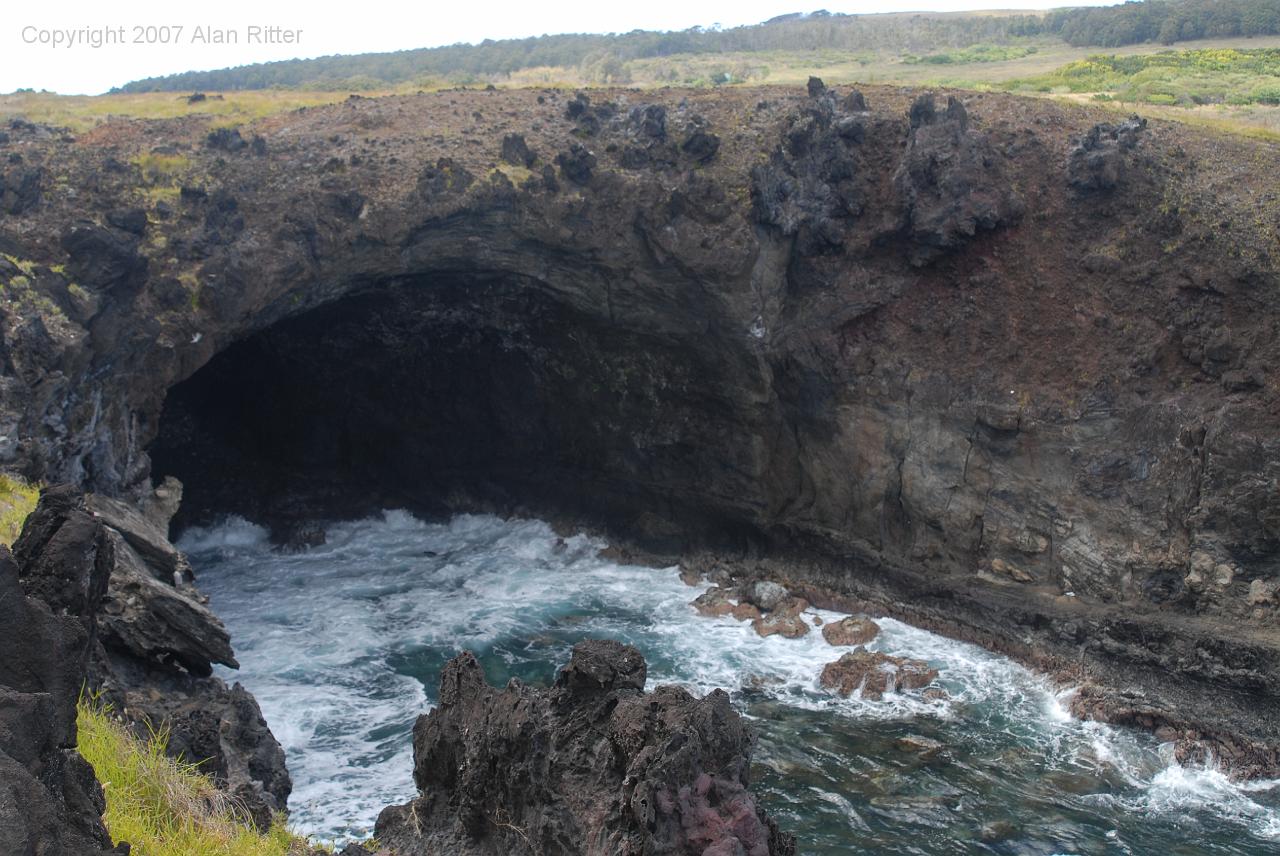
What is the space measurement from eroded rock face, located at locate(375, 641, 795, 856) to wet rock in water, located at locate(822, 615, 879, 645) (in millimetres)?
14236

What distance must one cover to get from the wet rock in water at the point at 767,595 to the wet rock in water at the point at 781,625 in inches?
17.1

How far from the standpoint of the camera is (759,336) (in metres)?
26.2

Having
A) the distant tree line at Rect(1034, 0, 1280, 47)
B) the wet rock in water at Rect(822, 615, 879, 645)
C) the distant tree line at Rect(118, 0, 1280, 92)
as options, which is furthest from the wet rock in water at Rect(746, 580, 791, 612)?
the distant tree line at Rect(1034, 0, 1280, 47)

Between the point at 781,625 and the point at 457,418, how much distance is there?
40.0 ft

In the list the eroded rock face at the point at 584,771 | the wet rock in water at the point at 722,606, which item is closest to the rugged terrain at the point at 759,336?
the wet rock in water at the point at 722,606

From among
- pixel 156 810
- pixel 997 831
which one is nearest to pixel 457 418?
pixel 997 831

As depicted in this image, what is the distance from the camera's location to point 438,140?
93.6 feet

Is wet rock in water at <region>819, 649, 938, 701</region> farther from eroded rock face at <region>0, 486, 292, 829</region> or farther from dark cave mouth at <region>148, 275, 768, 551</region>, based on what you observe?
eroded rock face at <region>0, 486, 292, 829</region>

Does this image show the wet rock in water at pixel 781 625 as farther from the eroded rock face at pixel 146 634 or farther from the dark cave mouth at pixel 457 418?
the eroded rock face at pixel 146 634

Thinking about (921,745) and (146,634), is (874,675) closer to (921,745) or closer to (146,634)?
(921,745)

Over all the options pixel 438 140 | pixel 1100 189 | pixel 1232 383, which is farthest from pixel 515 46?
pixel 1232 383

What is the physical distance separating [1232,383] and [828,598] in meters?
9.40

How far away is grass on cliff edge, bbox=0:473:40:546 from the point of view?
12828 mm

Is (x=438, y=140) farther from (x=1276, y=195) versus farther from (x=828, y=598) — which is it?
(x=1276, y=195)
